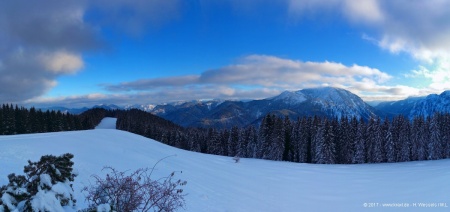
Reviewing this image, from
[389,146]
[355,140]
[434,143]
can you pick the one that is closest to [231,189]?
[355,140]

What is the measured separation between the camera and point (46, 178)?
15.3ft

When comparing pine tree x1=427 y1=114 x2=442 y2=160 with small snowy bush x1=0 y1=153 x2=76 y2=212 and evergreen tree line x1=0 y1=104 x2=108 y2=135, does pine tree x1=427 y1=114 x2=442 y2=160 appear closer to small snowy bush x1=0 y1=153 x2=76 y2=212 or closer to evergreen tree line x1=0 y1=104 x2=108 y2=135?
small snowy bush x1=0 y1=153 x2=76 y2=212

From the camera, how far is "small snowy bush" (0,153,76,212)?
424 centimetres

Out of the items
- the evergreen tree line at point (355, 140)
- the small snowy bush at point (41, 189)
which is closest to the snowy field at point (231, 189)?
the small snowy bush at point (41, 189)

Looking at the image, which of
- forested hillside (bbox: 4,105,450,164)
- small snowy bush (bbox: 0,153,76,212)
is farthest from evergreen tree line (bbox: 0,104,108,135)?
small snowy bush (bbox: 0,153,76,212)

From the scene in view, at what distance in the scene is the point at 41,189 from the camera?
4586 millimetres

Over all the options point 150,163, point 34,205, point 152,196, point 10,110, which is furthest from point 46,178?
point 10,110

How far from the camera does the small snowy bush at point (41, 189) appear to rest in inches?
167

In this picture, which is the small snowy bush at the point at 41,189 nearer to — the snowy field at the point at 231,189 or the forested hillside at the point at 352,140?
the snowy field at the point at 231,189

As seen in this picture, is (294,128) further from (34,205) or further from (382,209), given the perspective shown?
(34,205)

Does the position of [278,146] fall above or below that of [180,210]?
below

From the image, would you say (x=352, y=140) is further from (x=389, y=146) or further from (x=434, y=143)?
(x=434, y=143)

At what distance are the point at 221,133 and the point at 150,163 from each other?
6282cm

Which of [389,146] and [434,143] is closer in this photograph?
[389,146]
